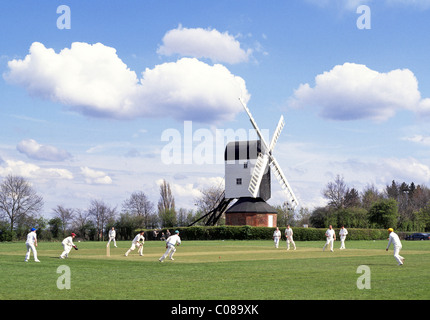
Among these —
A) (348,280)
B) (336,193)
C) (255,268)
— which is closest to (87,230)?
(336,193)

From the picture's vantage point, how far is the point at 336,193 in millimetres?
103188

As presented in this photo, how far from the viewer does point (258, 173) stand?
242ft

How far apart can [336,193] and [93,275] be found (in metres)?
87.9

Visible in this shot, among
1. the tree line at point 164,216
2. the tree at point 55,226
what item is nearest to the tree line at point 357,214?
the tree line at point 164,216

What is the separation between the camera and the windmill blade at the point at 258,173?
72.9m

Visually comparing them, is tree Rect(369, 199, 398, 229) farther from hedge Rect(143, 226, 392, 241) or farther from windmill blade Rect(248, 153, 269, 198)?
windmill blade Rect(248, 153, 269, 198)

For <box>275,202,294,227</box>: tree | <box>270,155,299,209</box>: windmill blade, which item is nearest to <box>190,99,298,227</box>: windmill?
<box>270,155,299,209</box>: windmill blade

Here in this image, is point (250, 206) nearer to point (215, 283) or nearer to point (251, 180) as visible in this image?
point (251, 180)

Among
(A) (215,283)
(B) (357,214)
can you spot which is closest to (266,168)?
(B) (357,214)

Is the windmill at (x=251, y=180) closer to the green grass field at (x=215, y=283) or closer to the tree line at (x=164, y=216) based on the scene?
the tree line at (x=164, y=216)

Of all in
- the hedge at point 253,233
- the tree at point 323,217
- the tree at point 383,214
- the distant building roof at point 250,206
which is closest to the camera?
the hedge at point 253,233

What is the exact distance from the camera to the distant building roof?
73250mm
